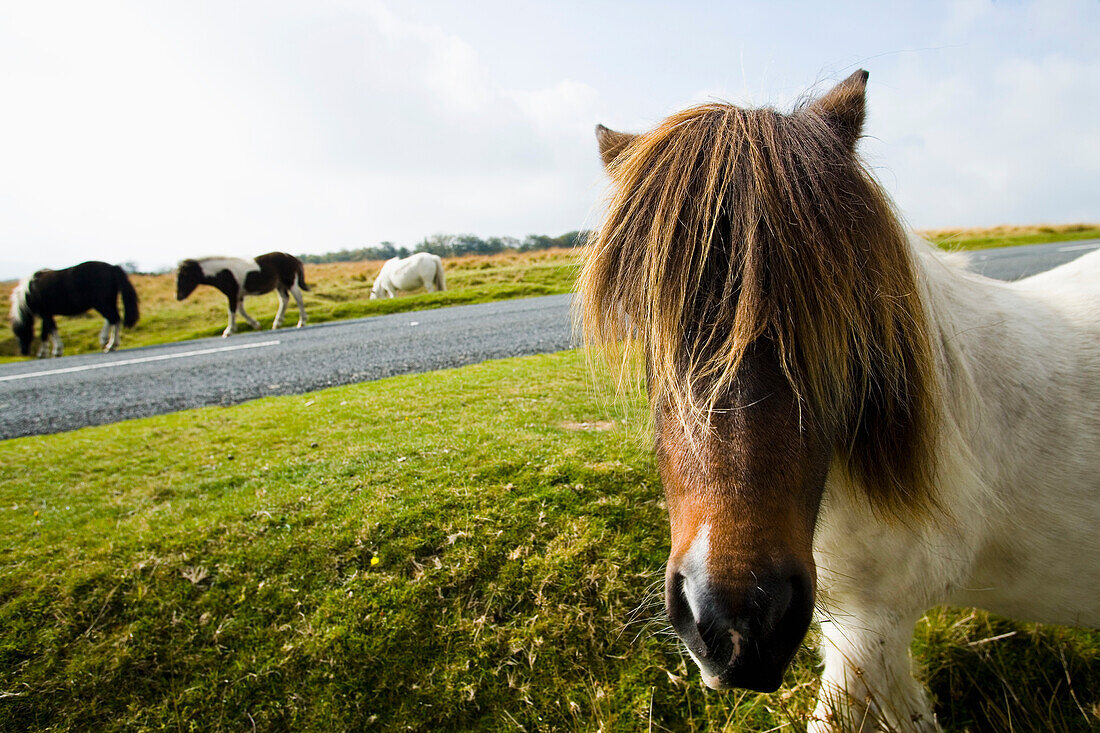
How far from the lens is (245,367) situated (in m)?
8.97

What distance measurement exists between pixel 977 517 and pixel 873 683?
78 centimetres

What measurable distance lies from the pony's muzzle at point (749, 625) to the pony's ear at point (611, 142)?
1646 mm

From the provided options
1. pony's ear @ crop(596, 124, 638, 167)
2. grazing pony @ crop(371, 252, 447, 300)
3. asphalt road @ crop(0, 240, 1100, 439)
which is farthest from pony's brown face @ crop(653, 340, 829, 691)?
grazing pony @ crop(371, 252, 447, 300)

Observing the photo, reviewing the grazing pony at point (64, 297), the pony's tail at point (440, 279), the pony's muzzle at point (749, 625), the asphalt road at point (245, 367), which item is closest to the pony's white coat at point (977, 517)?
the pony's muzzle at point (749, 625)

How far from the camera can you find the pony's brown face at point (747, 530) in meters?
1.20

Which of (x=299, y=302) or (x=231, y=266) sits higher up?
(x=231, y=266)

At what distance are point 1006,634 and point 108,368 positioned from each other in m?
13.6

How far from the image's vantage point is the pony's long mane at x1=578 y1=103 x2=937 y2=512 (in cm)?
143

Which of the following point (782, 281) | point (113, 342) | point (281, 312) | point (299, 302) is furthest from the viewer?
point (299, 302)

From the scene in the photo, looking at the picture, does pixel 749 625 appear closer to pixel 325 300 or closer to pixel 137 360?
pixel 137 360

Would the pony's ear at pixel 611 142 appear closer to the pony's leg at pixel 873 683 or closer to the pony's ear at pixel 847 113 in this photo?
the pony's ear at pixel 847 113

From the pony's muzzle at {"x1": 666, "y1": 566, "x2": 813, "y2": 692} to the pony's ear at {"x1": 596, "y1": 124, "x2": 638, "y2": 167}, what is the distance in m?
1.65

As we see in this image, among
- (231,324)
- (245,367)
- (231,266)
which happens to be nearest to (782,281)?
(245,367)

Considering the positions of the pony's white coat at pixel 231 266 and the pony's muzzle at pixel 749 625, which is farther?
the pony's white coat at pixel 231 266
